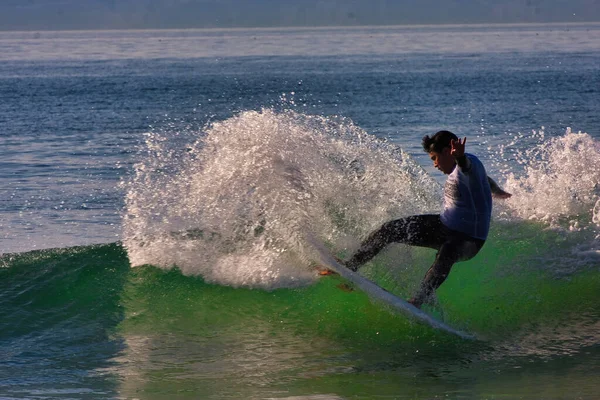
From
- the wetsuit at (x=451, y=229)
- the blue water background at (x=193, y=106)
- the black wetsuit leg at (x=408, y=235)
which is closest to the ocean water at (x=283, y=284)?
the blue water background at (x=193, y=106)

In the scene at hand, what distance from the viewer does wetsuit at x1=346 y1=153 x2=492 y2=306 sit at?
748 centimetres

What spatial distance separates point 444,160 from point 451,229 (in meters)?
0.57

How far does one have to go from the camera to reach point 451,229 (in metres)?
7.62

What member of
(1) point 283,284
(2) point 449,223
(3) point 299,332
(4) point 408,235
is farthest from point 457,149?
(1) point 283,284

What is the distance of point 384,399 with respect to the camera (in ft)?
21.3

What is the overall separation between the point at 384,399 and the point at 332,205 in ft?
9.53

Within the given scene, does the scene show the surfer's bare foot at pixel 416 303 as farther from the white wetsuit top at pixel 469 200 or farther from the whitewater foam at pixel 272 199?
the whitewater foam at pixel 272 199

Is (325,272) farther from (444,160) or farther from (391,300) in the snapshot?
(444,160)

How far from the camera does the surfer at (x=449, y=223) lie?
24.5 ft

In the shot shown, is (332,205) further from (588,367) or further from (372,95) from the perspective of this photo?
(372,95)

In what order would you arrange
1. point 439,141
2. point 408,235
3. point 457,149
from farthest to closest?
1. point 408,235
2. point 439,141
3. point 457,149

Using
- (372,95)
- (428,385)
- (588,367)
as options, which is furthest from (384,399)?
(372,95)

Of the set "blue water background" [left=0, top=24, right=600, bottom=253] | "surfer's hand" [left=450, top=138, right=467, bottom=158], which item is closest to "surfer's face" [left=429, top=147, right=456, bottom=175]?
"surfer's hand" [left=450, top=138, right=467, bottom=158]

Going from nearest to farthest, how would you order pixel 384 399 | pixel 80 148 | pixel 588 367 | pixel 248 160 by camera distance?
pixel 384 399, pixel 588 367, pixel 248 160, pixel 80 148
